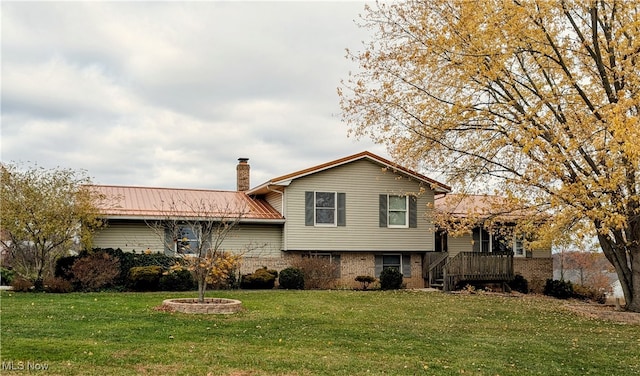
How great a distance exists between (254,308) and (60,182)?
8.91m

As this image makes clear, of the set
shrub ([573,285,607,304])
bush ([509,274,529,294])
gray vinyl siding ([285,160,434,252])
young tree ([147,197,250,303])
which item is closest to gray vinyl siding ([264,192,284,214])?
gray vinyl siding ([285,160,434,252])

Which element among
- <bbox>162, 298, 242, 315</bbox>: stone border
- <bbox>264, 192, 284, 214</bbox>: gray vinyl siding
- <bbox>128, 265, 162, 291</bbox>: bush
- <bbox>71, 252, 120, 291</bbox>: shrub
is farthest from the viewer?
<bbox>264, 192, 284, 214</bbox>: gray vinyl siding

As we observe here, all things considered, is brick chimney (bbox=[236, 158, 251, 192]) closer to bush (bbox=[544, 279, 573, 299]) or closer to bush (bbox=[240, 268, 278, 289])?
bush (bbox=[240, 268, 278, 289])

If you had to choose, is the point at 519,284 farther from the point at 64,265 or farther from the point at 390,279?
the point at 64,265

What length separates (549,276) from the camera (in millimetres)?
30141

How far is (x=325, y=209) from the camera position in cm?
2612

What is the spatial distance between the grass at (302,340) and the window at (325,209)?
796cm

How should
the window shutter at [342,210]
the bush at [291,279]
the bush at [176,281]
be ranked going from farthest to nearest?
the window shutter at [342,210] < the bush at [291,279] < the bush at [176,281]

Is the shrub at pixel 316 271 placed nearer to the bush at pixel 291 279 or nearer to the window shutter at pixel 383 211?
the bush at pixel 291 279

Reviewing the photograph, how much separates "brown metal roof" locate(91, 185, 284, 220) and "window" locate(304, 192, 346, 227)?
1266 mm

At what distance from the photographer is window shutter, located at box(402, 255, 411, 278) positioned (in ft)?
91.0

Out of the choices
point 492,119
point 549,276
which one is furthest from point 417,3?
point 549,276

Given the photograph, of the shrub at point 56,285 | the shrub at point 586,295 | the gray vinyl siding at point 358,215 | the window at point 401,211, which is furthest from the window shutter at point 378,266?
the shrub at point 56,285

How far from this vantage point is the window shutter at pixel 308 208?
2578 cm
